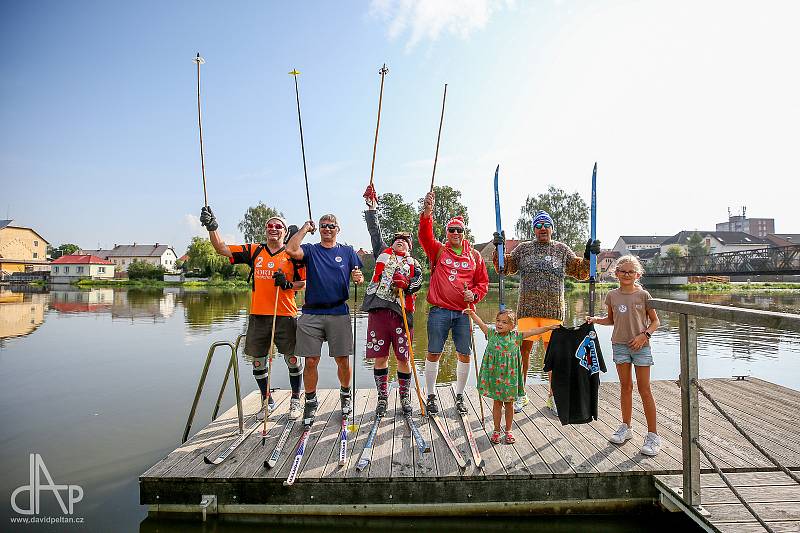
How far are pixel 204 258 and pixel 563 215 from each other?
41.0 m

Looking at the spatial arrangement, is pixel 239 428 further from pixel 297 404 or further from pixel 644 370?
pixel 644 370

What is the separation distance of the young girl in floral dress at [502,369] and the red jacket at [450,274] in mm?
576

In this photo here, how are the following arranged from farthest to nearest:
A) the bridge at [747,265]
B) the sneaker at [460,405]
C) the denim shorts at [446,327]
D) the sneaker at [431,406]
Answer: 1. the bridge at [747,265]
2. the sneaker at [460,405]
3. the sneaker at [431,406]
4. the denim shorts at [446,327]

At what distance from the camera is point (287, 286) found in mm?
4480

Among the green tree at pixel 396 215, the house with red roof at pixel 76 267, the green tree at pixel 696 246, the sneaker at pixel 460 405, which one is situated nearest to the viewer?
the sneaker at pixel 460 405

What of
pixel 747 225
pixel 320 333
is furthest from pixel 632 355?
pixel 747 225

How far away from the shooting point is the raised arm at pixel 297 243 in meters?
4.32

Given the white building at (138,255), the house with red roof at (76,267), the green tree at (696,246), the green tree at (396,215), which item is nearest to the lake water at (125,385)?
the green tree at (396,215)

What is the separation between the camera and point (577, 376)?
3963 mm

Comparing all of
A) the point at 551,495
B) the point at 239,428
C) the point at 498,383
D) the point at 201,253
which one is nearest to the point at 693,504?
the point at 551,495

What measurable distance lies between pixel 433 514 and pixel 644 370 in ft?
6.65

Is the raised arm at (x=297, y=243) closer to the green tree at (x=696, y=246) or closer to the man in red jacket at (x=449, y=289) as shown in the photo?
the man in red jacket at (x=449, y=289)

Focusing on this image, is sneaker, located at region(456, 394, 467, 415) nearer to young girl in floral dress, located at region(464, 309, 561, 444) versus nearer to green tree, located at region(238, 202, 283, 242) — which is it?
young girl in floral dress, located at region(464, 309, 561, 444)

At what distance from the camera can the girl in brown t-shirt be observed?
3.69m
